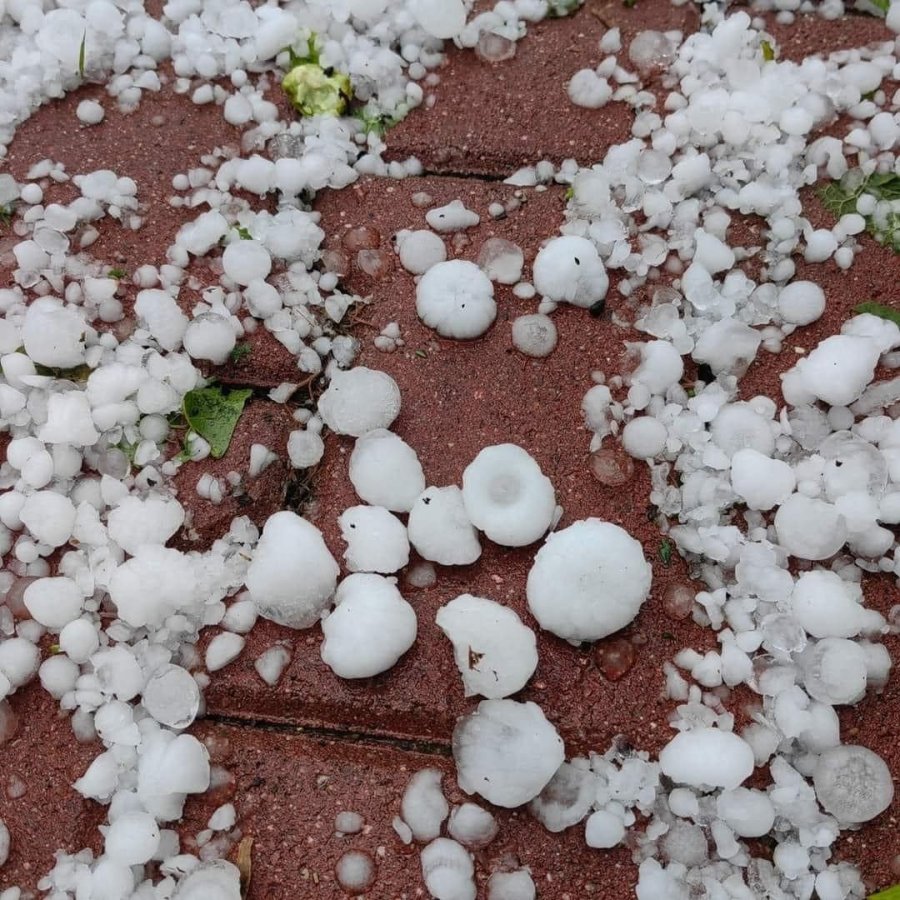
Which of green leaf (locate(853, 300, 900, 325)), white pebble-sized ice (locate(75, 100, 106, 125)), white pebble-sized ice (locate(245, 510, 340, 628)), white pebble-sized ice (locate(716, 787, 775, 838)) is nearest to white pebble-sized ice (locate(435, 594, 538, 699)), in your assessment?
white pebble-sized ice (locate(245, 510, 340, 628))

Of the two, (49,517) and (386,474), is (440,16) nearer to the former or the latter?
(386,474)


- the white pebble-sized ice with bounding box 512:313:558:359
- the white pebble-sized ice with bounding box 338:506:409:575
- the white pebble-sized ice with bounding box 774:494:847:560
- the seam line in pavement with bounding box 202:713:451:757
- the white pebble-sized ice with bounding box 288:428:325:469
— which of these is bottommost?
the seam line in pavement with bounding box 202:713:451:757

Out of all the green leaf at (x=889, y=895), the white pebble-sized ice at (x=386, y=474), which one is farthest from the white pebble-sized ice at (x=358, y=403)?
the green leaf at (x=889, y=895)

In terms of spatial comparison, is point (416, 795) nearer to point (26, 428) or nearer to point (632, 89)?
point (26, 428)

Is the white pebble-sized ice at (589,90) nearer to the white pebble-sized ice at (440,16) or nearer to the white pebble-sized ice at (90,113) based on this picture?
the white pebble-sized ice at (440,16)

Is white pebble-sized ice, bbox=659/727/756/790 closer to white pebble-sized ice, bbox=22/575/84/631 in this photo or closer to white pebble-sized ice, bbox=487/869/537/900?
white pebble-sized ice, bbox=487/869/537/900

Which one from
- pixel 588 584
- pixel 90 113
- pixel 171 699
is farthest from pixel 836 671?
pixel 90 113
